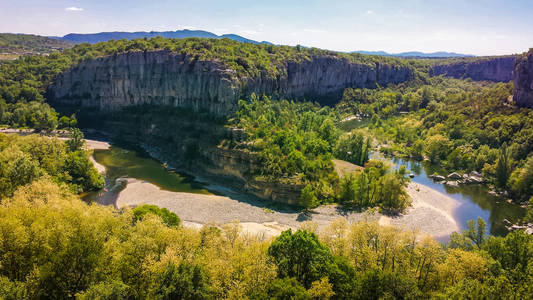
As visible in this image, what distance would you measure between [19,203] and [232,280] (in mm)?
24213

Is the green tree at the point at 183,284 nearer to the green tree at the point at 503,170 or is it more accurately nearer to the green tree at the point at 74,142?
the green tree at the point at 74,142

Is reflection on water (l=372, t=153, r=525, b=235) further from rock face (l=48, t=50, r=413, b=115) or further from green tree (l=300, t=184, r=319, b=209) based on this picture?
rock face (l=48, t=50, r=413, b=115)

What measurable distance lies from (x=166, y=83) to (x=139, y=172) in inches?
1436

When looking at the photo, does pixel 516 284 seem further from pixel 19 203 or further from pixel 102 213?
pixel 19 203

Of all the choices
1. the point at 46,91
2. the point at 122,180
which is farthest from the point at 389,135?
the point at 46,91

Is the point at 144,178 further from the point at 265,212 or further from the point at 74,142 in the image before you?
the point at 265,212

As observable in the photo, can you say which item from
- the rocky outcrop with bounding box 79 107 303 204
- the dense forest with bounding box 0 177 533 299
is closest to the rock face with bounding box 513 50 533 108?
the rocky outcrop with bounding box 79 107 303 204

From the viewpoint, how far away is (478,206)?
6197cm

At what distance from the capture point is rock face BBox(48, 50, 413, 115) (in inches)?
3396

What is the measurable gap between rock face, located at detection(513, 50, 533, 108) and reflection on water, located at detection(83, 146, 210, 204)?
93487 mm

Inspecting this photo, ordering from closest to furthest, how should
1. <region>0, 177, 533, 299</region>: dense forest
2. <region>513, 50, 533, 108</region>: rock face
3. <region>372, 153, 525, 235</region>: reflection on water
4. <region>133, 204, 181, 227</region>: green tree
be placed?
<region>0, 177, 533, 299</region>: dense forest < <region>133, 204, 181, 227</region>: green tree < <region>372, 153, 525, 235</region>: reflection on water < <region>513, 50, 533, 108</region>: rock face

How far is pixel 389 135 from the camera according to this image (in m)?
105

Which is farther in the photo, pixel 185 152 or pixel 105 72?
pixel 105 72

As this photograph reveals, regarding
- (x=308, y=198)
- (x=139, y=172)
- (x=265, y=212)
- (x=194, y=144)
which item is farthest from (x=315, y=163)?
(x=139, y=172)
